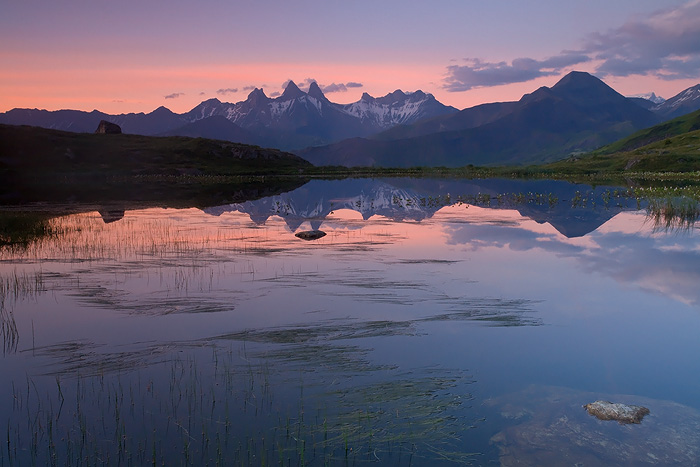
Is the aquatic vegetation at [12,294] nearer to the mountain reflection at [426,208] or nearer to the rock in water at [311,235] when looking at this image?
the rock in water at [311,235]

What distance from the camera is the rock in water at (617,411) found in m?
12.3

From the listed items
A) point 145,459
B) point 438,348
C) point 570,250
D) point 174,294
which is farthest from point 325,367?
point 570,250

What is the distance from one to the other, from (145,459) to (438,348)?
897 cm

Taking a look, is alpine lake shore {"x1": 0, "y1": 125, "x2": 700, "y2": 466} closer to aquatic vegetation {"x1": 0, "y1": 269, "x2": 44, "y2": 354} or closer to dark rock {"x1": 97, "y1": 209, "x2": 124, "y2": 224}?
aquatic vegetation {"x1": 0, "y1": 269, "x2": 44, "y2": 354}

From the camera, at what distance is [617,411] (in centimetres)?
1245

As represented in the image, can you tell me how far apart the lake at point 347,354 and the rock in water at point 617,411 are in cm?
20

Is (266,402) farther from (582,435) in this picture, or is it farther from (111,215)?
(111,215)

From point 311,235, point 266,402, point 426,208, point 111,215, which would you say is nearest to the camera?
point 266,402

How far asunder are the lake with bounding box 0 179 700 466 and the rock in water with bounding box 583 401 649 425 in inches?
8.1

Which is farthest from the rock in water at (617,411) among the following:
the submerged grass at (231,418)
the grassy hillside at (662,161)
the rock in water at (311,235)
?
the grassy hillside at (662,161)

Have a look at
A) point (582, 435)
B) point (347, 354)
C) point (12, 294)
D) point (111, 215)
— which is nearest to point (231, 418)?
point (347, 354)

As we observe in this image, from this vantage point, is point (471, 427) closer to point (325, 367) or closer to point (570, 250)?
point (325, 367)

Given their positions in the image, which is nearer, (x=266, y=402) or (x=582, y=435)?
(x=582, y=435)

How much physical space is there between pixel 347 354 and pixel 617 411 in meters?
7.20
